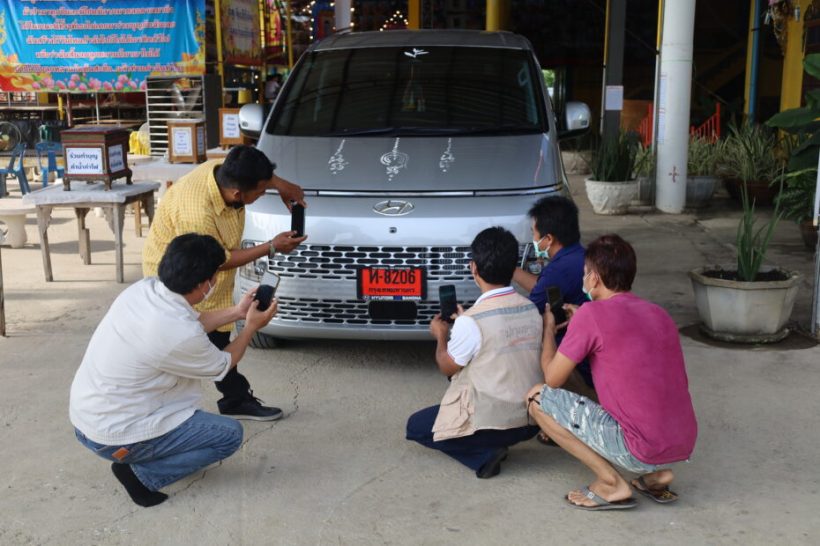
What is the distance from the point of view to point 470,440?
386 centimetres

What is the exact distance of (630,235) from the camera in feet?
30.6

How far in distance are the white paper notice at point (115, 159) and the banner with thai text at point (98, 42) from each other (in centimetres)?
337

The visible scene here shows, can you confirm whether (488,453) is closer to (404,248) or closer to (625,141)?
(404,248)

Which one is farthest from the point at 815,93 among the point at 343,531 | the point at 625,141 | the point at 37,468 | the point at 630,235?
the point at 37,468

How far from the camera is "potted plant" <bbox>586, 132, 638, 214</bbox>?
1055cm

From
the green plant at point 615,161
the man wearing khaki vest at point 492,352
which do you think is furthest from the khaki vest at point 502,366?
the green plant at point 615,161

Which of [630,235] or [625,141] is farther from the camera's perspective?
[625,141]

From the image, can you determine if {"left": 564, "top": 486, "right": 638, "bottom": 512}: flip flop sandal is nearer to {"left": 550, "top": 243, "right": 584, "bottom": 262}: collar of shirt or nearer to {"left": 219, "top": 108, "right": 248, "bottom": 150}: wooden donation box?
{"left": 550, "top": 243, "right": 584, "bottom": 262}: collar of shirt

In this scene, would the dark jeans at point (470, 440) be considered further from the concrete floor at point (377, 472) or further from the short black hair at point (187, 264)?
the short black hair at point (187, 264)

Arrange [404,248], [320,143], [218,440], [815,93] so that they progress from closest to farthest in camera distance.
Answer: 1. [218,440]
2. [404,248]
3. [320,143]
4. [815,93]

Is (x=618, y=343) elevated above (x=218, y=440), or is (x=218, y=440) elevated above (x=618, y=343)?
(x=618, y=343)

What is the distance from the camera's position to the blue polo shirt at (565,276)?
13.6 ft

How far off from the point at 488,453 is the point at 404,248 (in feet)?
4.30

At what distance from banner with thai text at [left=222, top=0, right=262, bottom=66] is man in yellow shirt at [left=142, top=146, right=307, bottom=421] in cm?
706
